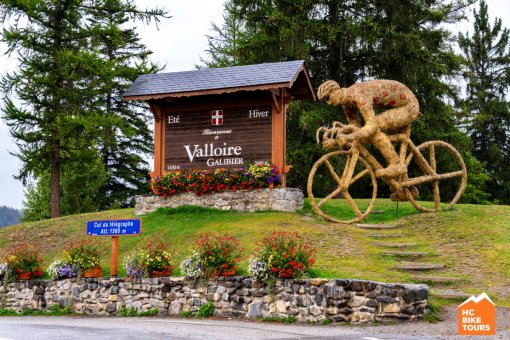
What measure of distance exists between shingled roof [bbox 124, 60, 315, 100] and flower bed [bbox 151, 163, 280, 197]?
271cm

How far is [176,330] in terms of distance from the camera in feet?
36.0

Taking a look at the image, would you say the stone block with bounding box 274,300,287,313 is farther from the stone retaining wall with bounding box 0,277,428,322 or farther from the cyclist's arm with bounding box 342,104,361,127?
the cyclist's arm with bounding box 342,104,361,127

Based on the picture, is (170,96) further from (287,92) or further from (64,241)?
(64,241)

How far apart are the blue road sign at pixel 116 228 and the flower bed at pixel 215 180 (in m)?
6.51

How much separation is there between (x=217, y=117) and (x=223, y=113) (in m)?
0.26

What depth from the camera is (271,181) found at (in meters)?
21.4

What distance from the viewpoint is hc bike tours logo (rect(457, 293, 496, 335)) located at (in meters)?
6.87

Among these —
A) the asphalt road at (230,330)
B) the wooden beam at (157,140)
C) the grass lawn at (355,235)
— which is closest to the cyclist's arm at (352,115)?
the grass lawn at (355,235)

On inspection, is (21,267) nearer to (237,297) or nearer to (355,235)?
(237,297)

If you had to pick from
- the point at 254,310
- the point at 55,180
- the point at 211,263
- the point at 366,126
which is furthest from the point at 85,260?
the point at 55,180

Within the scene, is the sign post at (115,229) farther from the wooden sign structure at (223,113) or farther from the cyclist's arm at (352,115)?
the cyclist's arm at (352,115)

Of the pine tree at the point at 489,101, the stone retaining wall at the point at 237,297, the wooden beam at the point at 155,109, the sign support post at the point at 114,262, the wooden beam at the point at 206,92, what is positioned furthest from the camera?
the pine tree at the point at 489,101

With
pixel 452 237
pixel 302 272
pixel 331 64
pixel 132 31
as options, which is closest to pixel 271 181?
pixel 452 237

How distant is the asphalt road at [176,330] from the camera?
33.0 feet
